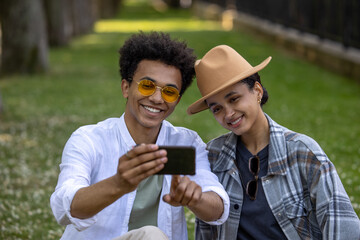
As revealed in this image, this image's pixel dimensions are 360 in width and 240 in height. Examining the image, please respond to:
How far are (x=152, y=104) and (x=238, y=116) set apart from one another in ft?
1.64

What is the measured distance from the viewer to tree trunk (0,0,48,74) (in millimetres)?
16344

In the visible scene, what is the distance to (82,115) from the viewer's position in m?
11.6

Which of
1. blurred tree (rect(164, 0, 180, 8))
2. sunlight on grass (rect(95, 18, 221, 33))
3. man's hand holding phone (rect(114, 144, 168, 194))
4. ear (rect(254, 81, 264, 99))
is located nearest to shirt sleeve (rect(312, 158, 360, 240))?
ear (rect(254, 81, 264, 99))

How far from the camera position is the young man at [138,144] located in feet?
11.1

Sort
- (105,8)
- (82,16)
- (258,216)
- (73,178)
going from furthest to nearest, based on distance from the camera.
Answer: (105,8), (82,16), (258,216), (73,178)

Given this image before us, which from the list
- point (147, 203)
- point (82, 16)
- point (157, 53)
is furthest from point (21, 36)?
point (147, 203)

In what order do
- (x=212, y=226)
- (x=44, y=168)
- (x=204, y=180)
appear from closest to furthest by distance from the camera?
(x=204, y=180)
(x=212, y=226)
(x=44, y=168)

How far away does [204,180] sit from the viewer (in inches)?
145

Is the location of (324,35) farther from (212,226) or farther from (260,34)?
(212,226)

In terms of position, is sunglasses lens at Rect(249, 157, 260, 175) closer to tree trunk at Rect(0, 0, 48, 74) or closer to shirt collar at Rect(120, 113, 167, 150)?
shirt collar at Rect(120, 113, 167, 150)

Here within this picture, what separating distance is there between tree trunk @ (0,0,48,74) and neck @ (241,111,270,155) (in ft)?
43.8

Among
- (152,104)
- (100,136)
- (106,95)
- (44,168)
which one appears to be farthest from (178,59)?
(106,95)

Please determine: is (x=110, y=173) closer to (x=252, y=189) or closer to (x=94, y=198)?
(x=94, y=198)

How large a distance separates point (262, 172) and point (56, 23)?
20.1 m
